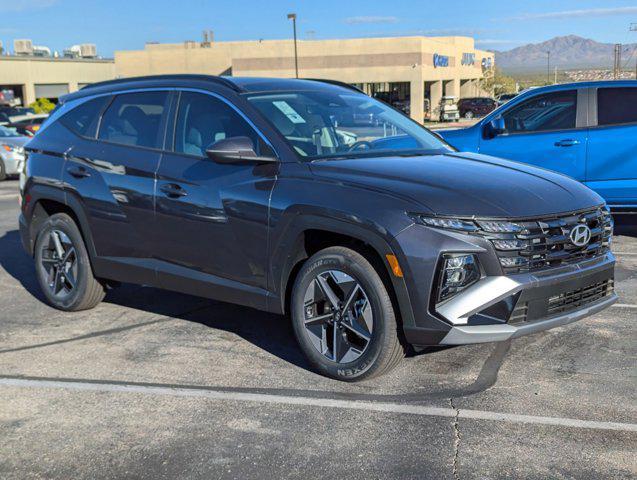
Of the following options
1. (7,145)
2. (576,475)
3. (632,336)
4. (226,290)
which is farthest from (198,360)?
(7,145)

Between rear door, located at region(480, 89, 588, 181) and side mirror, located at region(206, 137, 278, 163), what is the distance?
16.6 ft

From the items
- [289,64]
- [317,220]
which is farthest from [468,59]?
[317,220]

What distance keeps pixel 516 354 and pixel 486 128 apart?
183 inches

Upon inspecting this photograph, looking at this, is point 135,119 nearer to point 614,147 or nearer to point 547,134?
point 547,134

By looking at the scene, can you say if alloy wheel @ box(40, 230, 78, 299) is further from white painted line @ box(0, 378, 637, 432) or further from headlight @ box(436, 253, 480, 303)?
headlight @ box(436, 253, 480, 303)

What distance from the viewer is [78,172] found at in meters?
6.04

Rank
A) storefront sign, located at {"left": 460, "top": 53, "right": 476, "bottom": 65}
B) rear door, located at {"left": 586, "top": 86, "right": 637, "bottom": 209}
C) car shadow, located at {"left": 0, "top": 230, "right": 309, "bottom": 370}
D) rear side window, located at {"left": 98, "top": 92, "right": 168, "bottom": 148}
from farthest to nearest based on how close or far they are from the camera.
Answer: storefront sign, located at {"left": 460, "top": 53, "right": 476, "bottom": 65}, rear door, located at {"left": 586, "top": 86, "right": 637, "bottom": 209}, rear side window, located at {"left": 98, "top": 92, "right": 168, "bottom": 148}, car shadow, located at {"left": 0, "top": 230, "right": 309, "bottom": 370}

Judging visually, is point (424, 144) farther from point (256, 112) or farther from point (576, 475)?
point (576, 475)

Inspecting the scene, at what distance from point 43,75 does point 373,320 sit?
68367mm

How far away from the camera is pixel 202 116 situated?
5426 mm

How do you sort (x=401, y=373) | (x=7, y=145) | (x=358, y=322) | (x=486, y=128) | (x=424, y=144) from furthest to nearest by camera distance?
(x=7, y=145) → (x=486, y=128) → (x=424, y=144) → (x=401, y=373) → (x=358, y=322)

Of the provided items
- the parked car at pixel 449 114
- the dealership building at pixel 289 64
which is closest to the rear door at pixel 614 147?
the parked car at pixel 449 114

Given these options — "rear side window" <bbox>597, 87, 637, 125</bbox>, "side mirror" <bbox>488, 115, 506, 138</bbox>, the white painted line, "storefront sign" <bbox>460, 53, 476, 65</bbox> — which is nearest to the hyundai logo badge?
the white painted line

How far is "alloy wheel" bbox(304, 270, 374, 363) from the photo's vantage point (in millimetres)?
4473
